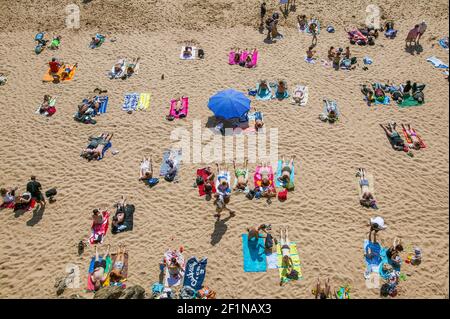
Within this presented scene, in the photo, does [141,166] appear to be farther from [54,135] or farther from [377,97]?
[377,97]

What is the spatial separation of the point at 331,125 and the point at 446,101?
6.20 meters

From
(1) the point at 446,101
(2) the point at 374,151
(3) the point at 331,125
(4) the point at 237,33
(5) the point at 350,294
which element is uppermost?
(4) the point at 237,33

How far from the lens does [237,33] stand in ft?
76.4

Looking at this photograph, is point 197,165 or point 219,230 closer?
point 219,230

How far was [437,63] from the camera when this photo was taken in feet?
67.9

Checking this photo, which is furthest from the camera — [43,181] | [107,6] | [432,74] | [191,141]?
[107,6]

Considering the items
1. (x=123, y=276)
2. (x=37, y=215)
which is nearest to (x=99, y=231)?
(x=123, y=276)

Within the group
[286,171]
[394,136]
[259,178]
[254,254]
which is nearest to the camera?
[254,254]

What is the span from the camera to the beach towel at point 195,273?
12.8 meters

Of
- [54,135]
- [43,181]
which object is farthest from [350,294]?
[54,135]

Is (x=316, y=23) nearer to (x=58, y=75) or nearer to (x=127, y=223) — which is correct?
(x=58, y=75)

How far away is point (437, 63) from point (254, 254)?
15599mm

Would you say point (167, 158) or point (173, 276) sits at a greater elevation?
point (167, 158)

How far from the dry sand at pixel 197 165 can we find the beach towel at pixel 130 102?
1.19ft
